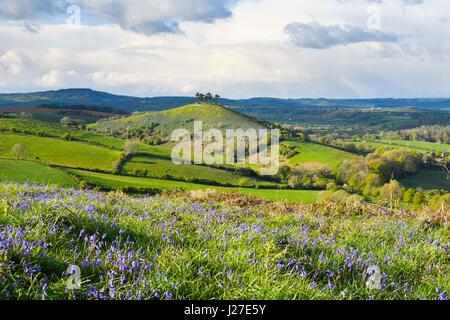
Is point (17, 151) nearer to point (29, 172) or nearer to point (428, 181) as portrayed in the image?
point (29, 172)

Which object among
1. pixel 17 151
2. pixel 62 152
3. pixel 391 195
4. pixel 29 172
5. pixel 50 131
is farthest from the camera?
pixel 50 131

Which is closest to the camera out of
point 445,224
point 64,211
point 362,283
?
point 362,283

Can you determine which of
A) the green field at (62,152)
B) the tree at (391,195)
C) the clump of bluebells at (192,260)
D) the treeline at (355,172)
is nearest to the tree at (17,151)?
the green field at (62,152)

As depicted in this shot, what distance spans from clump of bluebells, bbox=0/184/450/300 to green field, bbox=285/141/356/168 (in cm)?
12814

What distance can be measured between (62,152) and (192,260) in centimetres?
12726

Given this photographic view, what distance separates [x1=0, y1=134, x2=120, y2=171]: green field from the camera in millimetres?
115000

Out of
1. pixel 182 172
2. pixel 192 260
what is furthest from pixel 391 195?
pixel 182 172

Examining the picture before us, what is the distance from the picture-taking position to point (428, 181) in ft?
366

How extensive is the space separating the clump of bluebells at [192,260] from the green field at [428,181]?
10635 centimetres

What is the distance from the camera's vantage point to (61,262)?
189 inches

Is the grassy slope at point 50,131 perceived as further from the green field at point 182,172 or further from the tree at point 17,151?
the tree at point 17,151
